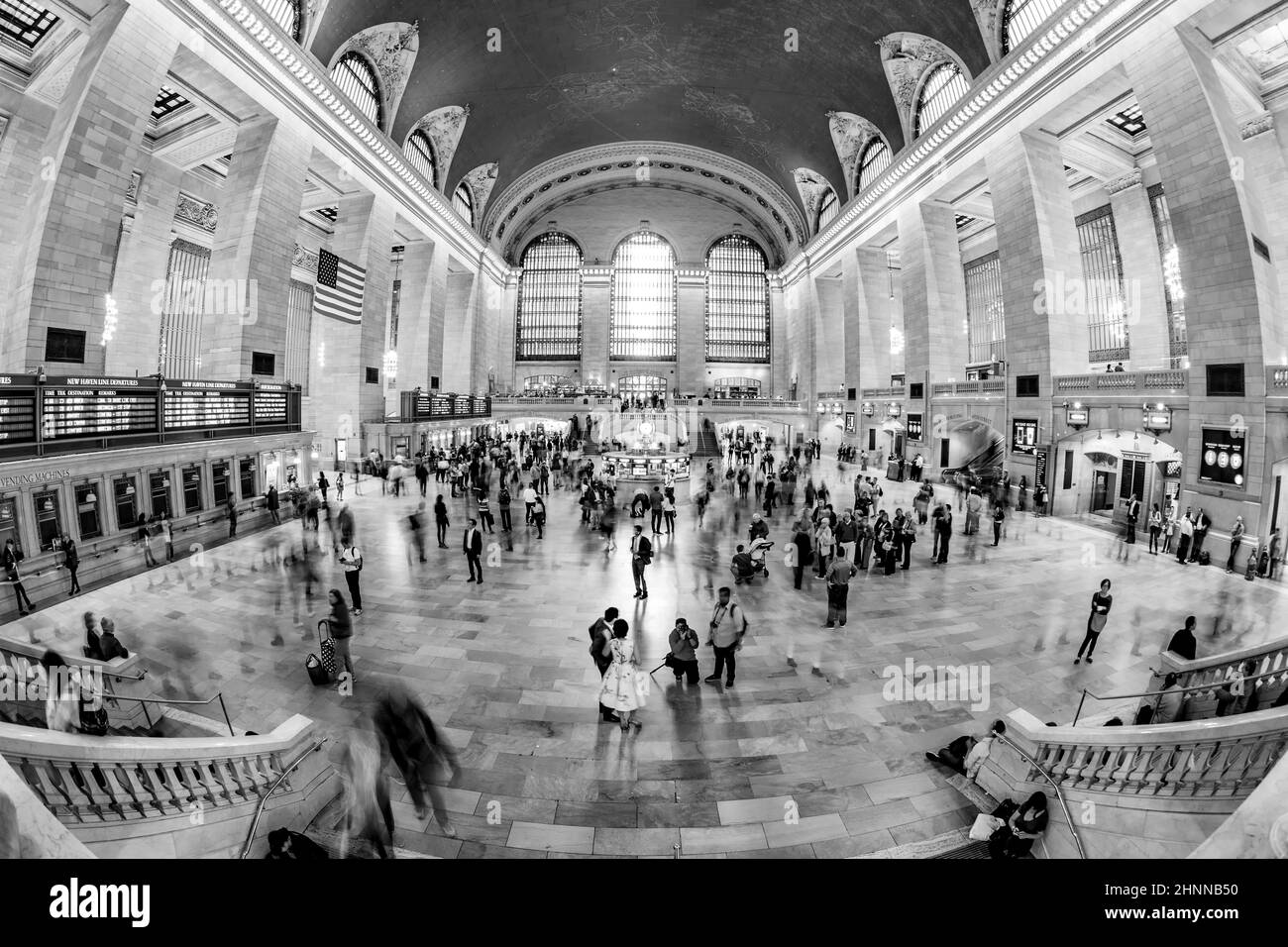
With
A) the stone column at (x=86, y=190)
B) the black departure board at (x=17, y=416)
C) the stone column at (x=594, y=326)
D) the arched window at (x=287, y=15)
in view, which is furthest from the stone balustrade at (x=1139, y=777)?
the stone column at (x=594, y=326)

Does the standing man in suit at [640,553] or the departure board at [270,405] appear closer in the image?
the standing man in suit at [640,553]

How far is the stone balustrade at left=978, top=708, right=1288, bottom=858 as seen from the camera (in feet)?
9.95

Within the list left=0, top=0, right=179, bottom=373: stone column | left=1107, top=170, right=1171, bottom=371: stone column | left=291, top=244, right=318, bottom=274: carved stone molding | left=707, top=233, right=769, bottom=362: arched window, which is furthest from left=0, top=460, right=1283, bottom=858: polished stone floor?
left=707, top=233, right=769, bottom=362: arched window

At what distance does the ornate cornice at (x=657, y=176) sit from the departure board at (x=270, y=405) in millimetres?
24749

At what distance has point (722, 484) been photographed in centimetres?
1944

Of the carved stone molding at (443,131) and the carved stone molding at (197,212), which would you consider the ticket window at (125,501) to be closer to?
the carved stone molding at (197,212)

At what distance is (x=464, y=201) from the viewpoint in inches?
1284

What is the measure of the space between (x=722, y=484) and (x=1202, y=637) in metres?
13.6

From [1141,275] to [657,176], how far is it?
1291 inches

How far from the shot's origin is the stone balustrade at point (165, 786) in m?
2.70

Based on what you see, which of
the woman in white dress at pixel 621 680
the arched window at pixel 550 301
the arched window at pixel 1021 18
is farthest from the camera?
the arched window at pixel 550 301

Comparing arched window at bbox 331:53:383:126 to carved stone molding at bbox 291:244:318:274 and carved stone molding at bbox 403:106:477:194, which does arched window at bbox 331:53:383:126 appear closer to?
carved stone molding at bbox 403:106:477:194
